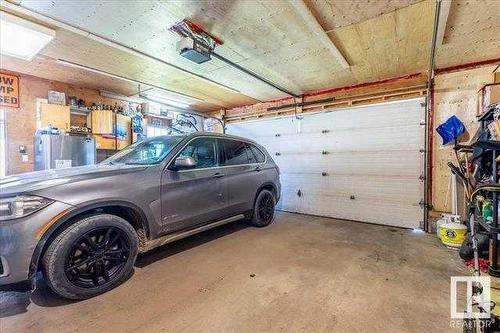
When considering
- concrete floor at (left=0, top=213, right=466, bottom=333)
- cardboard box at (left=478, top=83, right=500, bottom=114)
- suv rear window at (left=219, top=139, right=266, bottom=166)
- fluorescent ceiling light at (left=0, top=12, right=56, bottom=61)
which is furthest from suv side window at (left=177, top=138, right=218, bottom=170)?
cardboard box at (left=478, top=83, right=500, bottom=114)

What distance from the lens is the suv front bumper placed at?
169 centimetres

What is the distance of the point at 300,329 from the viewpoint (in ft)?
5.52

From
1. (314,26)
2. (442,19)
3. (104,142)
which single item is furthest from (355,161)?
(104,142)

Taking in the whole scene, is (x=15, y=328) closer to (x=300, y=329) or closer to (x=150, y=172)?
(x=150, y=172)

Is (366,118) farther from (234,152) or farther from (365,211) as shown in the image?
(234,152)

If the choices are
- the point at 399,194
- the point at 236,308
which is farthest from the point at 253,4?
the point at 399,194

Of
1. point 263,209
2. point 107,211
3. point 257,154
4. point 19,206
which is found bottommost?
point 263,209

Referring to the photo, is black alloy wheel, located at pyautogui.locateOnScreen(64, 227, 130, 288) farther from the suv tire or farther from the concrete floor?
the suv tire

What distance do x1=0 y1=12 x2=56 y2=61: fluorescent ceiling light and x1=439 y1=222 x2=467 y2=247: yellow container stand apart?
5.66 metres

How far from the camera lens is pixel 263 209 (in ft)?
14.2

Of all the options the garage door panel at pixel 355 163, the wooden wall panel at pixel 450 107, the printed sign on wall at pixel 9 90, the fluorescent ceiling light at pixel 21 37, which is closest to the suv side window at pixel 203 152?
the fluorescent ceiling light at pixel 21 37

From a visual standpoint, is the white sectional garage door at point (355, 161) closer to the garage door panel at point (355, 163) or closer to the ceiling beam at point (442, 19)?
the garage door panel at point (355, 163)

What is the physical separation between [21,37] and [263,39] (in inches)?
116

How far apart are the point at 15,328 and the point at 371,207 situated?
5108 millimetres
